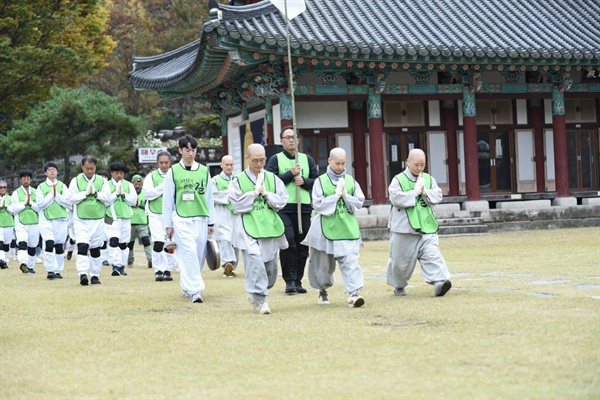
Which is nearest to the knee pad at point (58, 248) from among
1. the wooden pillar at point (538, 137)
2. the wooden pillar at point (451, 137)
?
the wooden pillar at point (451, 137)

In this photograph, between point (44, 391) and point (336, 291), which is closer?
point (44, 391)

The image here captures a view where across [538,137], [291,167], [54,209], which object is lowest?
[54,209]

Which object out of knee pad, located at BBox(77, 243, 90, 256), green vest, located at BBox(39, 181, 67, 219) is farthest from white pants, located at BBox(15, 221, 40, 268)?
knee pad, located at BBox(77, 243, 90, 256)

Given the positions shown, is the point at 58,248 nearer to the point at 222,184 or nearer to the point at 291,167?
the point at 222,184

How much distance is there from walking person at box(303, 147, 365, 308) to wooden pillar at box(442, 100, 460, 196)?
52.1 feet

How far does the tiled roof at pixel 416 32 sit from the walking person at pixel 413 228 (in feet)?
35.3

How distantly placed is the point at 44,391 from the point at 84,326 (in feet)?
10.1

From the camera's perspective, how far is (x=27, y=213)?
61.6 feet

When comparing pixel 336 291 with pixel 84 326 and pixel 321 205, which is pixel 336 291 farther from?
pixel 84 326

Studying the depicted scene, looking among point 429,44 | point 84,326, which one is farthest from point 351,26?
point 84,326

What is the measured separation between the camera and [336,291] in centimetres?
1160

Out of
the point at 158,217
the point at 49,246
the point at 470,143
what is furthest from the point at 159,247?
the point at 470,143

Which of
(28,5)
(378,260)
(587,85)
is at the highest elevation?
(28,5)

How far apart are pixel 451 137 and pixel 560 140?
2.98 metres
